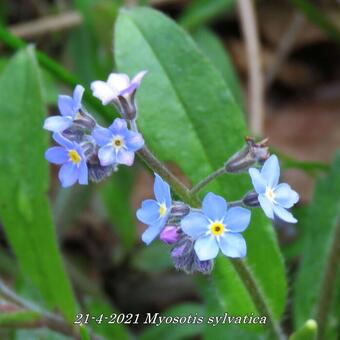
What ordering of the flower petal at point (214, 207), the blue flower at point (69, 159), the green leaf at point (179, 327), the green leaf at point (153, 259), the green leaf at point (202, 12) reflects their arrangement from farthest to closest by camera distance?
the green leaf at point (202, 12) < the green leaf at point (153, 259) < the green leaf at point (179, 327) < the blue flower at point (69, 159) < the flower petal at point (214, 207)

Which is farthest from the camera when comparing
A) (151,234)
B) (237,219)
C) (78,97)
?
(78,97)

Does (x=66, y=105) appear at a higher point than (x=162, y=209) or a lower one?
higher

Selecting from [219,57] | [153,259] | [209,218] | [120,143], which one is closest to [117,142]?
[120,143]

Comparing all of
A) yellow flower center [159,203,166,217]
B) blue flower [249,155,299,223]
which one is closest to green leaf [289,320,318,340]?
blue flower [249,155,299,223]

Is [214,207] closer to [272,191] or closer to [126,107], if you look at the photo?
[272,191]

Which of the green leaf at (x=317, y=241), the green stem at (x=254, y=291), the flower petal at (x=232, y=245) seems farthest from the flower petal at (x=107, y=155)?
the green leaf at (x=317, y=241)

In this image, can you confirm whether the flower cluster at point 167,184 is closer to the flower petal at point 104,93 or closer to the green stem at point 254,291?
the flower petal at point 104,93
